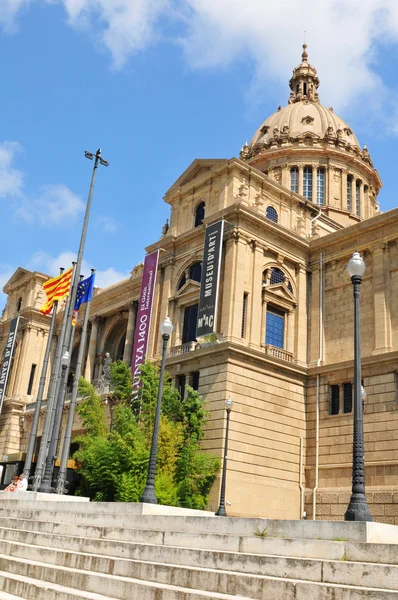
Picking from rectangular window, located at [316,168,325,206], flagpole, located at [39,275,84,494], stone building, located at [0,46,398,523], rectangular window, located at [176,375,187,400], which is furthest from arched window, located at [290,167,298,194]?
flagpole, located at [39,275,84,494]

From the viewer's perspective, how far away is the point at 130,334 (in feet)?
139

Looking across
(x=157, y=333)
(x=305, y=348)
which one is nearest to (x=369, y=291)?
(x=305, y=348)

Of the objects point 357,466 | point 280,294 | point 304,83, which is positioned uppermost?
point 304,83

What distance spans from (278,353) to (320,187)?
23774 millimetres

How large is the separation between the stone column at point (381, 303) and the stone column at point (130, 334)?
17397mm

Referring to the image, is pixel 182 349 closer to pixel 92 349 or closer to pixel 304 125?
→ pixel 92 349

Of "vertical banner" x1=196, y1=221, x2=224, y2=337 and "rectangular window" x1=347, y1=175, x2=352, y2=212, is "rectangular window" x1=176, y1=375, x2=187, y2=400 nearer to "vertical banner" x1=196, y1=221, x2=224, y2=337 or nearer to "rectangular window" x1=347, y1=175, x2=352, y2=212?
"vertical banner" x1=196, y1=221, x2=224, y2=337

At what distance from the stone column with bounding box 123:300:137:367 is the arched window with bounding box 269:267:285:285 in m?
12.3

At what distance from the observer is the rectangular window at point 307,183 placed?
51.1m

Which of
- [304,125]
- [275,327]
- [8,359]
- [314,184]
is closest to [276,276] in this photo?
[275,327]

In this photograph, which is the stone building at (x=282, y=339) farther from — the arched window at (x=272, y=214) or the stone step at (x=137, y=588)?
the stone step at (x=137, y=588)

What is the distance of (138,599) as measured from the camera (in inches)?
368

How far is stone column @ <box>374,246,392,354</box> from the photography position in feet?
98.6

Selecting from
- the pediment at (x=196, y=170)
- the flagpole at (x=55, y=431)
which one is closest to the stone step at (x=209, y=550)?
the flagpole at (x=55, y=431)
